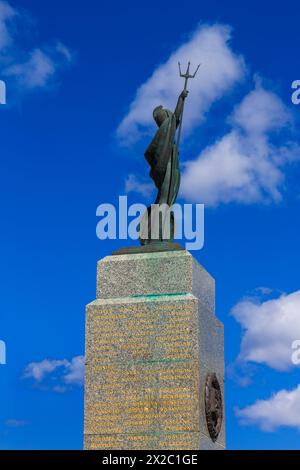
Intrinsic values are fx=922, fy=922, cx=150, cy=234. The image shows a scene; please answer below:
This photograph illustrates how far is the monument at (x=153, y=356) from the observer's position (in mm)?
17500

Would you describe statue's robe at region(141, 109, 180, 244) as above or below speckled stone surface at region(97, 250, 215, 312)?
above

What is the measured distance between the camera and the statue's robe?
20.0 m

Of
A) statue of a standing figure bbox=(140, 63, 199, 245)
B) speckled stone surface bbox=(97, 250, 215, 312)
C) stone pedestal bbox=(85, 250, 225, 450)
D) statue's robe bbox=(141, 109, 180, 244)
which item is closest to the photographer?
stone pedestal bbox=(85, 250, 225, 450)

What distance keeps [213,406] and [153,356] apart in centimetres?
164

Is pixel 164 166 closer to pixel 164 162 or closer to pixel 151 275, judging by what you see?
pixel 164 162

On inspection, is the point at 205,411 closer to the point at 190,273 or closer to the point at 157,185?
the point at 190,273

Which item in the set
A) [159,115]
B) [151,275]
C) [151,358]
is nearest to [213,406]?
[151,358]

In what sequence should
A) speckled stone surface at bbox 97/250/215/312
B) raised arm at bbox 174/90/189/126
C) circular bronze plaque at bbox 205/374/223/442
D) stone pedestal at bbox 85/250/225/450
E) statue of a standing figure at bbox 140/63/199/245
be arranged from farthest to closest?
1. raised arm at bbox 174/90/189/126
2. statue of a standing figure at bbox 140/63/199/245
3. speckled stone surface at bbox 97/250/215/312
4. circular bronze plaque at bbox 205/374/223/442
5. stone pedestal at bbox 85/250/225/450

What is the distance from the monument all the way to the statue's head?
111 inches

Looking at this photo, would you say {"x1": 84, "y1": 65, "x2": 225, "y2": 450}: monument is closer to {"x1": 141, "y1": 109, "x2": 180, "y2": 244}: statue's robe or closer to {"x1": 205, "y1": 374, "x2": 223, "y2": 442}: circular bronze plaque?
{"x1": 205, "y1": 374, "x2": 223, "y2": 442}: circular bronze plaque

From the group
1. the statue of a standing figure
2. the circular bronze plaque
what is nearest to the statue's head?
the statue of a standing figure

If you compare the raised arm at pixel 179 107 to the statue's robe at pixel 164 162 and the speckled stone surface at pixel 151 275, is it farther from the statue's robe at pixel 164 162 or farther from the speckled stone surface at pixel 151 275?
the speckled stone surface at pixel 151 275

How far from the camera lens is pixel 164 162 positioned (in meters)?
20.0

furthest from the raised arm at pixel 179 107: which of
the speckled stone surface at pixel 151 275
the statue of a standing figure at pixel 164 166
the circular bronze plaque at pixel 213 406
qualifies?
the circular bronze plaque at pixel 213 406
